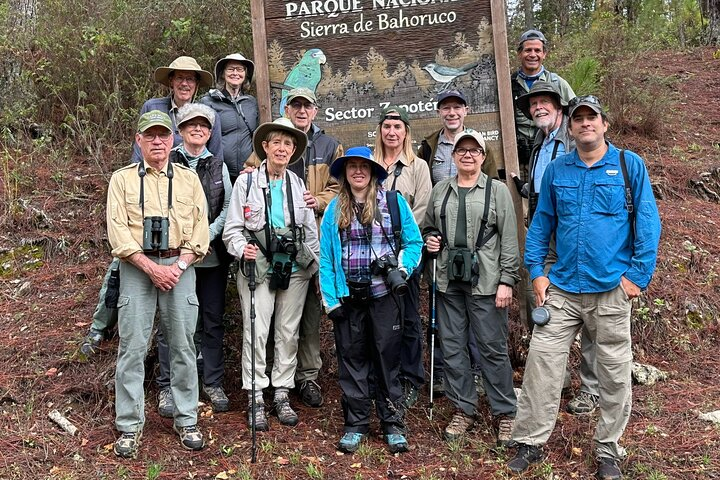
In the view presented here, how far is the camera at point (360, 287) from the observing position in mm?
4723

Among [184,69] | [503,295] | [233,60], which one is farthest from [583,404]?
[184,69]

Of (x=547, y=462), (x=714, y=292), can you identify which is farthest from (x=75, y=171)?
(x=714, y=292)

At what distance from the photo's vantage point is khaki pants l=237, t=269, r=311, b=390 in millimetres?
5102

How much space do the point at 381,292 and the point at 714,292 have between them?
4275mm

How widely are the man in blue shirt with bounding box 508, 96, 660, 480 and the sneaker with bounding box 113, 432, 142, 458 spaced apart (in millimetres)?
2624

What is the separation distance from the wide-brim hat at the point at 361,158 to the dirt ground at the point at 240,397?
198cm

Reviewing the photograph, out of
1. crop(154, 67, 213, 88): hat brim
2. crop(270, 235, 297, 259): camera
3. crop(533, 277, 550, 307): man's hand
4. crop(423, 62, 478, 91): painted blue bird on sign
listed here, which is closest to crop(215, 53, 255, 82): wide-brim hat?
crop(154, 67, 213, 88): hat brim

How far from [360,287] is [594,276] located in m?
1.59

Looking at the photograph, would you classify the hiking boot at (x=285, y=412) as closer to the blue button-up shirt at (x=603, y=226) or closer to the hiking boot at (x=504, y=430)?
the hiking boot at (x=504, y=430)

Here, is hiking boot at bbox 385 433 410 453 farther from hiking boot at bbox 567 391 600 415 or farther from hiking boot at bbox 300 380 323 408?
hiking boot at bbox 567 391 600 415

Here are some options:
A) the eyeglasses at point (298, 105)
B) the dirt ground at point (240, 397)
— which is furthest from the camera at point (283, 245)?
the dirt ground at point (240, 397)

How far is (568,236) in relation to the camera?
441 cm

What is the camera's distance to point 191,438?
4793 millimetres

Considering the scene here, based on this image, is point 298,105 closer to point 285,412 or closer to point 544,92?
point 544,92
